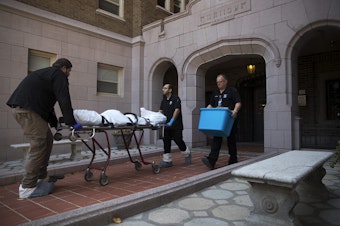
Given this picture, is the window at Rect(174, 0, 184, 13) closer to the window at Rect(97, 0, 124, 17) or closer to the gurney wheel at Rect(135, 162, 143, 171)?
the window at Rect(97, 0, 124, 17)

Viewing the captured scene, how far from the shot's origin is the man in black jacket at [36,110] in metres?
3.81

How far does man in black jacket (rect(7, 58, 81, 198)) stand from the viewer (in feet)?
12.5

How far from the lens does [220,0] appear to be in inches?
358

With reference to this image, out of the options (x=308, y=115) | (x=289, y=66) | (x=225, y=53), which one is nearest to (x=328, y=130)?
(x=308, y=115)

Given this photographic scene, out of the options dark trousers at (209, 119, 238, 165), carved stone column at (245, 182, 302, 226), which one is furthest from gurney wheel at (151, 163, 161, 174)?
carved stone column at (245, 182, 302, 226)

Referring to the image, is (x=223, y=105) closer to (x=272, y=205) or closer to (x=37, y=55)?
(x=272, y=205)

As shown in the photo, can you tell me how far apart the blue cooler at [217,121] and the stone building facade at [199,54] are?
3.23 meters

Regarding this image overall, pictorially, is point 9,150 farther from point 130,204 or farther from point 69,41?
point 130,204

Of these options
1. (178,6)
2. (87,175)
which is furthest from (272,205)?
(178,6)

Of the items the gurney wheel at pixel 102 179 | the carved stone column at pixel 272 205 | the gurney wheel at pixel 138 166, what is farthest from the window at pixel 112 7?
the carved stone column at pixel 272 205

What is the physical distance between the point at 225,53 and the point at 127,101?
474 centimetres

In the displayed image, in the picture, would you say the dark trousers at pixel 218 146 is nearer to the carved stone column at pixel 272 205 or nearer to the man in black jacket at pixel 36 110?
the carved stone column at pixel 272 205

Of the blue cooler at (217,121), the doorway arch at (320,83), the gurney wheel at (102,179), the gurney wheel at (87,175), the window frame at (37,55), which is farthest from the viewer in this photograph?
the doorway arch at (320,83)

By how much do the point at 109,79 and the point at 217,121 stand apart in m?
7.11
